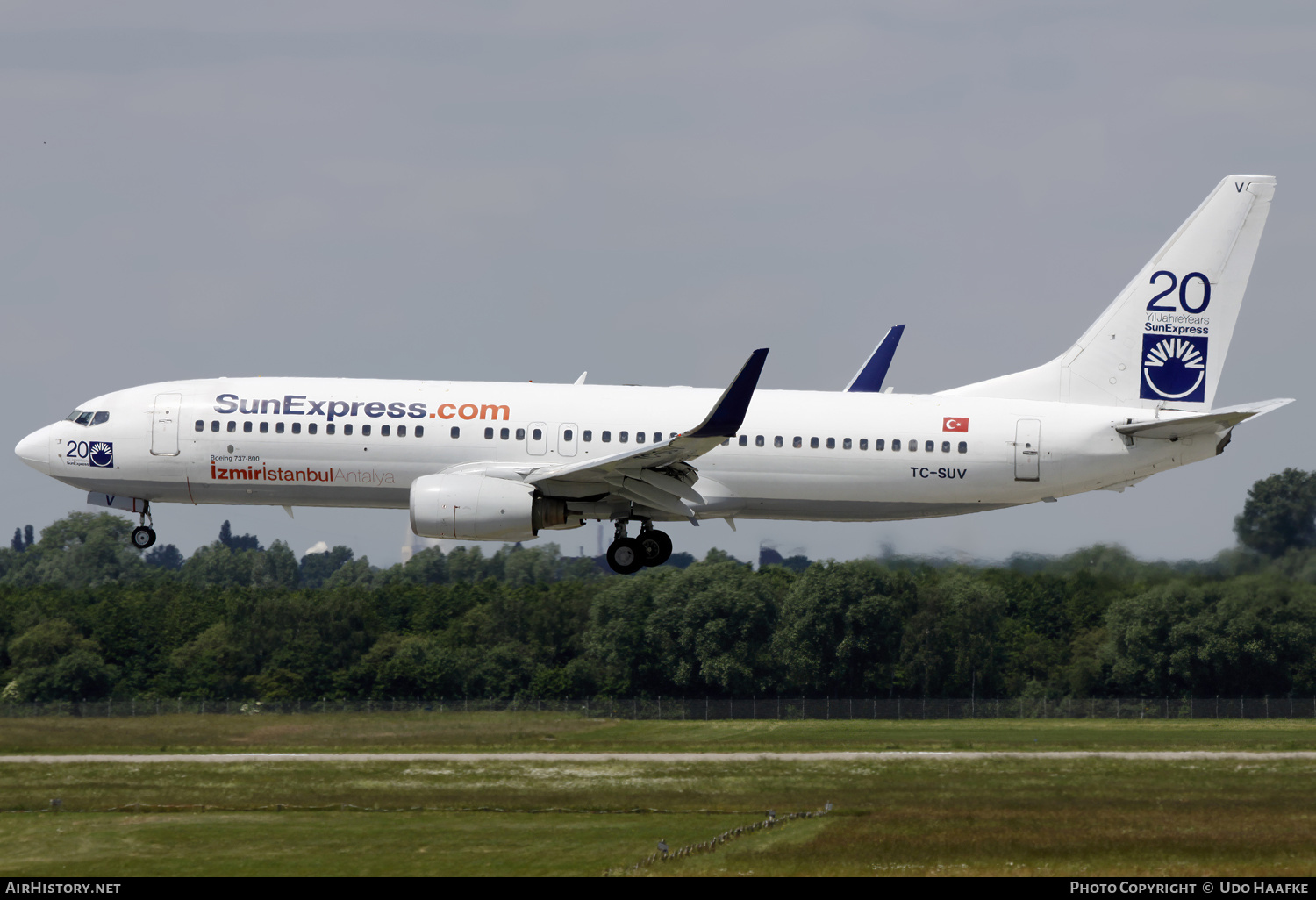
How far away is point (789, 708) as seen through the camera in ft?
278

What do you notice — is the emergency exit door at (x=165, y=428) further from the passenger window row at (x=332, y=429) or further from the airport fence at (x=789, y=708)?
the airport fence at (x=789, y=708)

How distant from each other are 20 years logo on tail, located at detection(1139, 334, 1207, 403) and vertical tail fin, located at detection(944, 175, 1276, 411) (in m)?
0.02

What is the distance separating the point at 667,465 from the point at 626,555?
325 centimetres

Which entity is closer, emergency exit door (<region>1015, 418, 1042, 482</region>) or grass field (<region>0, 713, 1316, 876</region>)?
grass field (<region>0, 713, 1316, 876</region>)

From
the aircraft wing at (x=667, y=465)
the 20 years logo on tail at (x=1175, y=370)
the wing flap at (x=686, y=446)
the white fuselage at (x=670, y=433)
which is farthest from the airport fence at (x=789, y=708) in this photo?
the 20 years logo on tail at (x=1175, y=370)

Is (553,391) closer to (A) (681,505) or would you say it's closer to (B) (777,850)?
(A) (681,505)

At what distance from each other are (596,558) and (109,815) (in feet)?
388

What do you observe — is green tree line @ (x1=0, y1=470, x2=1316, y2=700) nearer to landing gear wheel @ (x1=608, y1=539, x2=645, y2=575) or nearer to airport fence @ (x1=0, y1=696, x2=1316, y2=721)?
airport fence @ (x1=0, y1=696, x2=1316, y2=721)

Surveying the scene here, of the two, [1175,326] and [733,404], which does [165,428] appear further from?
[1175,326]

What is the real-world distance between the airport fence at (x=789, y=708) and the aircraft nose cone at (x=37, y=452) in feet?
86.3

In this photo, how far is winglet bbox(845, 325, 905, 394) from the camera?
1913 inches

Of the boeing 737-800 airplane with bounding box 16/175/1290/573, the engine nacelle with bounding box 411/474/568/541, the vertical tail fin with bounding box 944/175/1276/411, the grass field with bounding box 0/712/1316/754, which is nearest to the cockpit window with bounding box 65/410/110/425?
the boeing 737-800 airplane with bounding box 16/175/1290/573

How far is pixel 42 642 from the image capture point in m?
92.2

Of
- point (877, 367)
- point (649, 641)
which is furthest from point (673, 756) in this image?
point (649, 641)
